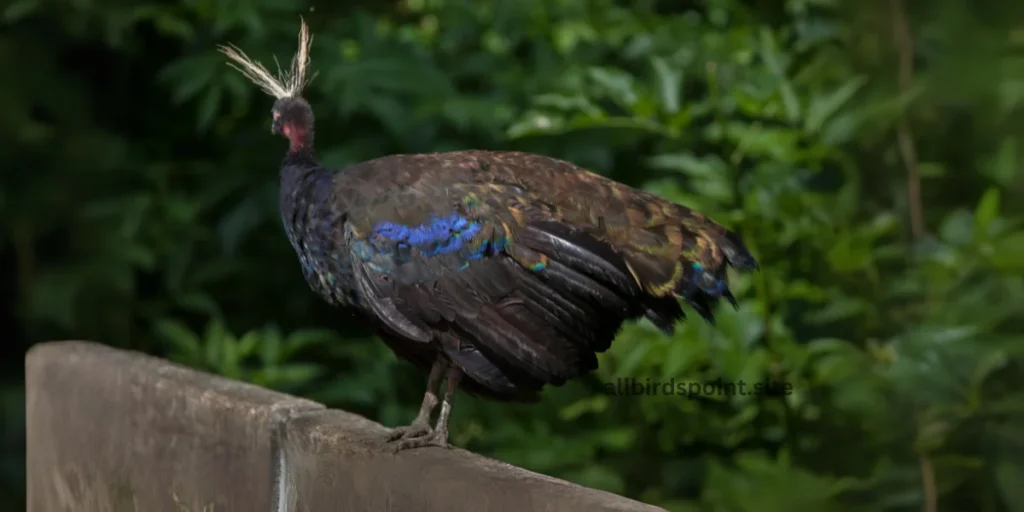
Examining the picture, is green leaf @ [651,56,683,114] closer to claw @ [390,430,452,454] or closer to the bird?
the bird

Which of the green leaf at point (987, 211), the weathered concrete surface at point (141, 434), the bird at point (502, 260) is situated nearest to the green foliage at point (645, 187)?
the green leaf at point (987, 211)

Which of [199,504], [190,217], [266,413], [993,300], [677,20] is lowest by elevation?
[199,504]

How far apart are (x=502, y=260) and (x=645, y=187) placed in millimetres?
1434

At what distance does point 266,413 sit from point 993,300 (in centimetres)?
155

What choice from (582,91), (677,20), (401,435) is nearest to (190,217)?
(582,91)

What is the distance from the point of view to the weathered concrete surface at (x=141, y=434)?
2521 millimetres

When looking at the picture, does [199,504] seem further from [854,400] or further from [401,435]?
[854,400]

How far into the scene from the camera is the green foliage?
109 inches

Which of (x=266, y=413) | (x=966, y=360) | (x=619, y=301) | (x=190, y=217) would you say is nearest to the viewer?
(x=619, y=301)

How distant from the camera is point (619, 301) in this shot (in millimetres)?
2076

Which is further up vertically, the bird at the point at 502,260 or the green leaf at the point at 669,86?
the green leaf at the point at 669,86

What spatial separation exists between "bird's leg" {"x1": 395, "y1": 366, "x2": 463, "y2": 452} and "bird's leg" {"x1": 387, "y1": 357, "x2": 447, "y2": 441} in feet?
0.05
